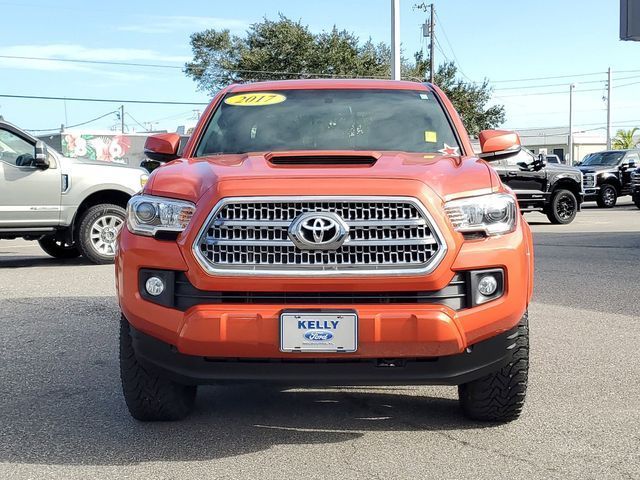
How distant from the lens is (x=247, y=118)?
17.7ft

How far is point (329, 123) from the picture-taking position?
210 inches

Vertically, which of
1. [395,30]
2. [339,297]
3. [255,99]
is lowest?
[339,297]

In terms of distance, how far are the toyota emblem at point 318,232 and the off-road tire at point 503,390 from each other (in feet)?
3.23

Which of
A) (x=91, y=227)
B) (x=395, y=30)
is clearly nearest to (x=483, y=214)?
(x=91, y=227)

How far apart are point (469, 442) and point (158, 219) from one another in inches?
70.0

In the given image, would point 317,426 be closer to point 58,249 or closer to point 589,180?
point 58,249

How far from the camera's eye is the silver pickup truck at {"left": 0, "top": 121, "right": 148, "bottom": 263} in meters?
11.5

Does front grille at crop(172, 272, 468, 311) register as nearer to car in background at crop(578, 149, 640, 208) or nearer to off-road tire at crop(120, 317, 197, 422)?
off-road tire at crop(120, 317, 197, 422)

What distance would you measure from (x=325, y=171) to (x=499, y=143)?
1.62 m

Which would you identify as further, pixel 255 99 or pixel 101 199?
pixel 101 199

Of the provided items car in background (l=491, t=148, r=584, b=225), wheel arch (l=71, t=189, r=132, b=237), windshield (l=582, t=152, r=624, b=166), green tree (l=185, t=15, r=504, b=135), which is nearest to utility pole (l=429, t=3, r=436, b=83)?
green tree (l=185, t=15, r=504, b=135)

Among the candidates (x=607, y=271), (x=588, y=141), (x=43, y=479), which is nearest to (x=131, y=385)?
(x=43, y=479)

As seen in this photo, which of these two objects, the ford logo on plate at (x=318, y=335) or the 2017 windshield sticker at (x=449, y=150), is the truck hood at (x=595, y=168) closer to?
the 2017 windshield sticker at (x=449, y=150)

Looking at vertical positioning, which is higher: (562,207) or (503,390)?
(503,390)
